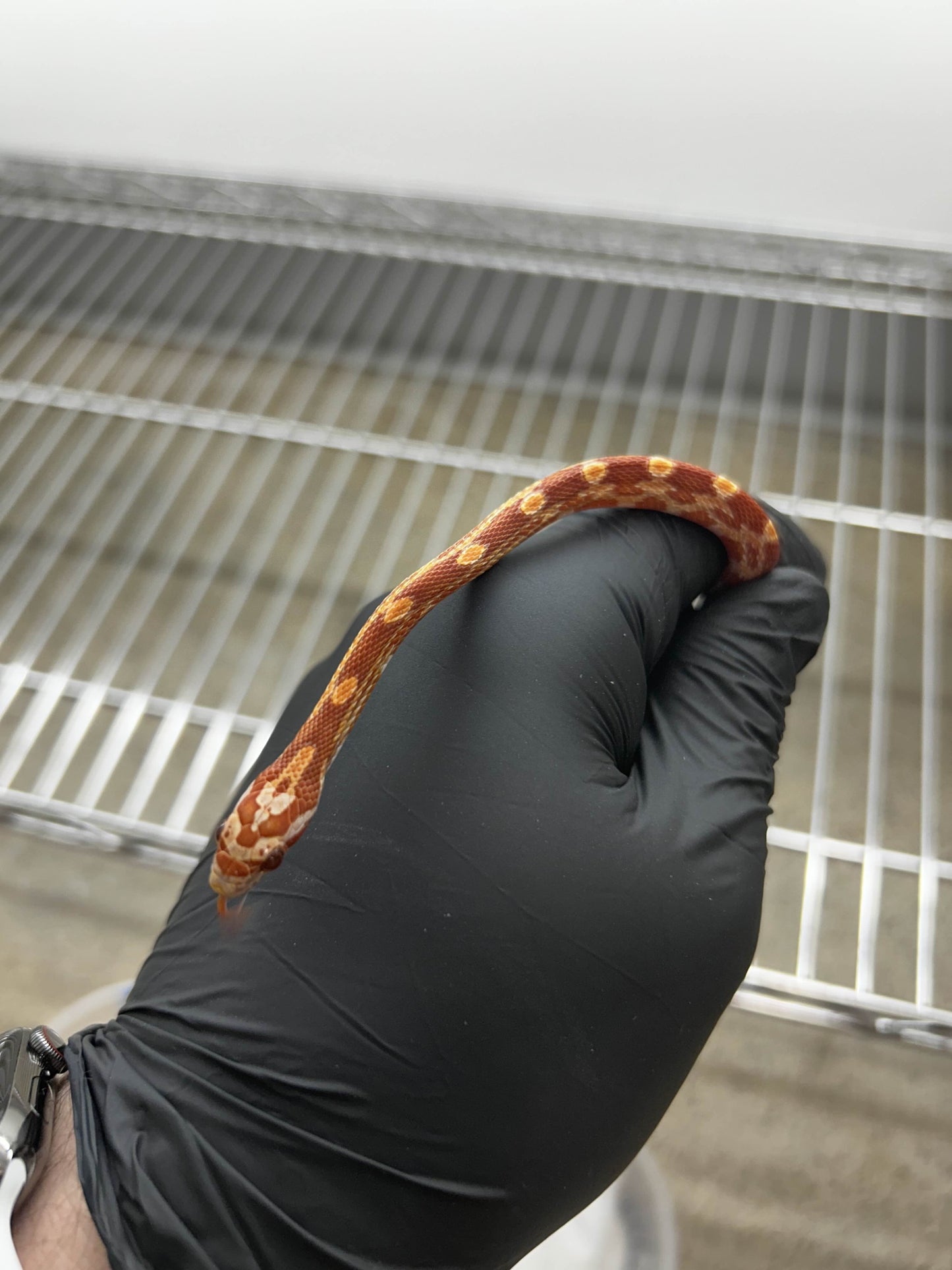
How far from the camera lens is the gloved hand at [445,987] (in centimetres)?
64

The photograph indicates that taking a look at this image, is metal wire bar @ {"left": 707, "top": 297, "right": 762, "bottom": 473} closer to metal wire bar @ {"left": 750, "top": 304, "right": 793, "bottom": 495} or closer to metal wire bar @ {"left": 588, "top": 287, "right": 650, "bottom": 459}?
metal wire bar @ {"left": 750, "top": 304, "right": 793, "bottom": 495}

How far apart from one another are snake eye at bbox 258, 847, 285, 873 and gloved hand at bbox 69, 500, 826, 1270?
5 cm

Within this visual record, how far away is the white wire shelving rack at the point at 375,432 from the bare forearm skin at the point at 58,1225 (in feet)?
2.42

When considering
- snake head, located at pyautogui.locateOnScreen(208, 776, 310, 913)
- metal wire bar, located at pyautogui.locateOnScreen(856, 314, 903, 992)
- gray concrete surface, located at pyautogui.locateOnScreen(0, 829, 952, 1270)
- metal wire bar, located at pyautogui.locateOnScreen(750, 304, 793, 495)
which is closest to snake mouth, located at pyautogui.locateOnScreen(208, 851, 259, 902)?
snake head, located at pyautogui.locateOnScreen(208, 776, 310, 913)

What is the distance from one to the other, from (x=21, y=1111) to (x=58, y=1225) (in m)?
0.07

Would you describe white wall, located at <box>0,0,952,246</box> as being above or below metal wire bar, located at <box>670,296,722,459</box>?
above

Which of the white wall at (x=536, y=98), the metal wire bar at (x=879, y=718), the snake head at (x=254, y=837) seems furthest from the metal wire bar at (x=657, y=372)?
the snake head at (x=254, y=837)

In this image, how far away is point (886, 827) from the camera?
1491mm

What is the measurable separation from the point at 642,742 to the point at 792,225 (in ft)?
3.49

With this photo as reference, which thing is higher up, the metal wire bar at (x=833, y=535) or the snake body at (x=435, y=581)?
the snake body at (x=435, y=581)

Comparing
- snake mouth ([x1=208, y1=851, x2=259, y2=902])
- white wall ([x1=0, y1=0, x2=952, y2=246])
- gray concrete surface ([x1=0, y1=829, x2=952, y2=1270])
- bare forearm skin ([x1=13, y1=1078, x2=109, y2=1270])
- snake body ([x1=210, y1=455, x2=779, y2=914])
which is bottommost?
gray concrete surface ([x1=0, y1=829, x2=952, y2=1270])

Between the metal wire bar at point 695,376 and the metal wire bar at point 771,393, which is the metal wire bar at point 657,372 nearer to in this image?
the metal wire bar at point 695,376

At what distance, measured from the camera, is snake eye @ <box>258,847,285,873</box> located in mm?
650

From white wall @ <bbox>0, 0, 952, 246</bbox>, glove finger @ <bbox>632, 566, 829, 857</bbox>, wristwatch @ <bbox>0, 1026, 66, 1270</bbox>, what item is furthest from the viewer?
white wall @ <bbox>0, 0, 952, 246</bbox>
